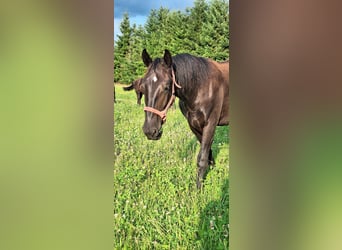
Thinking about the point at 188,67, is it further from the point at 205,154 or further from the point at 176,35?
the point at 205,154

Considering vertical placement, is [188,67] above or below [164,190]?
above

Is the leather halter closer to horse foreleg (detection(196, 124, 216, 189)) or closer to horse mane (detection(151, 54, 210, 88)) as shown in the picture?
horse mane (detection(151, 54, 210, 88))

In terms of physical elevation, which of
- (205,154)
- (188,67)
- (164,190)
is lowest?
(164,190)

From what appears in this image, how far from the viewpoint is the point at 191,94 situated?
114cm

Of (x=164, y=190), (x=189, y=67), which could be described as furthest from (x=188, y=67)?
(x=164, y=190)

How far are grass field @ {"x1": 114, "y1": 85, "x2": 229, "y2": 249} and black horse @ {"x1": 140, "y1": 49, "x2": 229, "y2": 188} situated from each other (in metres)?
0.03

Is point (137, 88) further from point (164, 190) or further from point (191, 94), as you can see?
point (164, 190)

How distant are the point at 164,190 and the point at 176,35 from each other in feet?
1.66

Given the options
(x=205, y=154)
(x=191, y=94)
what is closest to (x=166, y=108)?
(x=191, y=94)

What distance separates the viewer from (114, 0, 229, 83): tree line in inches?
40.6

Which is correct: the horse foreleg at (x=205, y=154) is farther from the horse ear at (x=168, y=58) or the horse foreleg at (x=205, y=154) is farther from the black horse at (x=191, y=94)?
the horse ear at (x=168, y=58)
